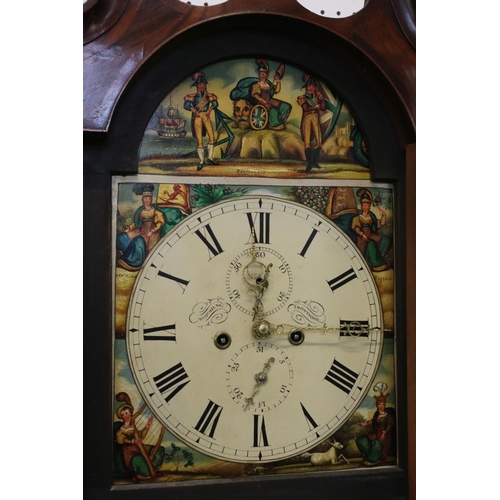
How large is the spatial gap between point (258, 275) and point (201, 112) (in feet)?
1.58

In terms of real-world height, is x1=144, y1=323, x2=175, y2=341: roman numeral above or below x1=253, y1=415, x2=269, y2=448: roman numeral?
above

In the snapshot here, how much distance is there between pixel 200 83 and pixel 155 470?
106 cm

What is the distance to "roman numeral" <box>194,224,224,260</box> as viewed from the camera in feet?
5.62

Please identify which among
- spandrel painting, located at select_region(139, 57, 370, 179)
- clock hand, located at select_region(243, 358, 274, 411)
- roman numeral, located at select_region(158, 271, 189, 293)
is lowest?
clock hand, located at select_region(243, 358, 274, 411)

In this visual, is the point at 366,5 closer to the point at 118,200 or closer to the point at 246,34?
the point at 246,34

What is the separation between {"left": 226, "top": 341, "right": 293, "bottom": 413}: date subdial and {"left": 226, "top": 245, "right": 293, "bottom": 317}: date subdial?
109 millimetres

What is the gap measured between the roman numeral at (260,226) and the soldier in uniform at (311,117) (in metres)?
0.21

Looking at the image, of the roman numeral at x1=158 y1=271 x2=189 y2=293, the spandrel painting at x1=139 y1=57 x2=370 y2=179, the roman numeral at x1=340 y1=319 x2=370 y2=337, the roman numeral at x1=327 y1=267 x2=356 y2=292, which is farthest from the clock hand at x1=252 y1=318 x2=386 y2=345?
the spandrel painting at x1=139 y1=57 x2=370 y2=179

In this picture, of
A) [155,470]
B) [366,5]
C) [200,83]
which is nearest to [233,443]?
[155,470]

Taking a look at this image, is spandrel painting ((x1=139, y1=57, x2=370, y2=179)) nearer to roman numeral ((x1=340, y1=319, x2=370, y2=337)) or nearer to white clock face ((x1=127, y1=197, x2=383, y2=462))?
white clock face ((x1=127, y1=197, x2=383, y2=462))

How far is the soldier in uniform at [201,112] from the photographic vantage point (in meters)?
1.73

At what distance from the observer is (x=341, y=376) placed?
5.79 feet

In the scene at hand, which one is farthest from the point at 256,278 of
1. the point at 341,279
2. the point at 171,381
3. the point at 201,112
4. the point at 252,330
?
the point at 201,112

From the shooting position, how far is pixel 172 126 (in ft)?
5.63
